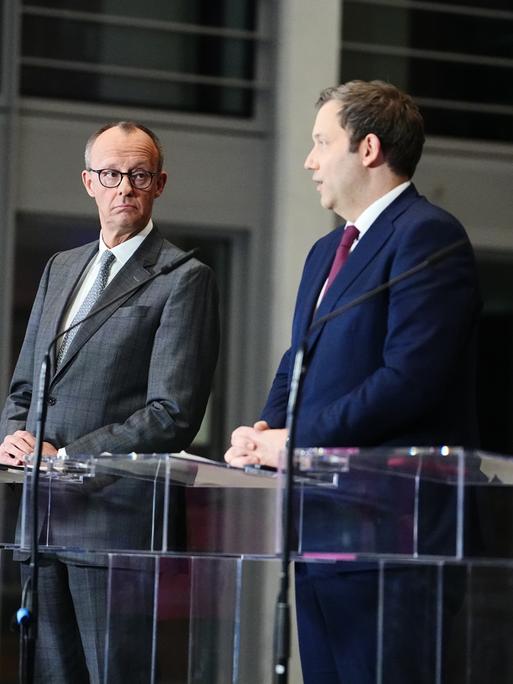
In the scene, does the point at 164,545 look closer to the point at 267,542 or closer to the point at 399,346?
the point at 267,542

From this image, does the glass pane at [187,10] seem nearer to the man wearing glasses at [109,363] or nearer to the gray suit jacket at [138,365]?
the man wearing glasses at [109,363]

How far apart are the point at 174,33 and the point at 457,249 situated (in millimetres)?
4446

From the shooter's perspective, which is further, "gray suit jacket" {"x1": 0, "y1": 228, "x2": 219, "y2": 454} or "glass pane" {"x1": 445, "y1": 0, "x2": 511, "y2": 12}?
"glass pane" {"x1": 445, "y1": 0, "x2": 511, "y2": 12}

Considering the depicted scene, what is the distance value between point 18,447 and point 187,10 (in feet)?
13.9

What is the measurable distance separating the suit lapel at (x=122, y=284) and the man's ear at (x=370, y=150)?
623 mm

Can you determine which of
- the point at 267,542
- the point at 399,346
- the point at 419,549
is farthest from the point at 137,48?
the point at 419,549

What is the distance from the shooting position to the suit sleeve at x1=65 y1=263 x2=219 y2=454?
10.6ft

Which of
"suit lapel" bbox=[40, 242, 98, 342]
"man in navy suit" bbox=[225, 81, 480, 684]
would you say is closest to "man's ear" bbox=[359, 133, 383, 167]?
"man in navy suit" bbox=[225, 81, 480, 684]

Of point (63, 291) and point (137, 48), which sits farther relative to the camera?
point (137, 48)

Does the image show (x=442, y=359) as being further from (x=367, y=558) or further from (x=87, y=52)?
(x=87, y=52)

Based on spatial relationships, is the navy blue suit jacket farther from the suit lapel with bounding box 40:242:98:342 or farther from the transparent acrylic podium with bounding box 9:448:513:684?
the suit lapel with bounding box 40:242:98:342

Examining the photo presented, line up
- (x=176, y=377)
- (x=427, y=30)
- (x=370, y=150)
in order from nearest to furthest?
(x=370, y=150)
(x=176, y=377)
(x=427, y=30)

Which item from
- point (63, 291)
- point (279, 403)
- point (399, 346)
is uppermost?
point (63, 291)

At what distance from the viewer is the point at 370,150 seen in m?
3.06
